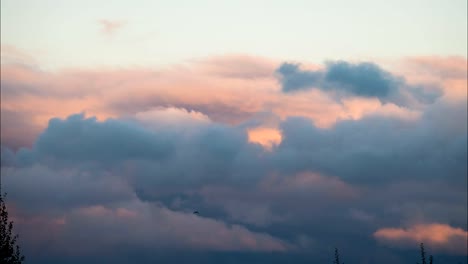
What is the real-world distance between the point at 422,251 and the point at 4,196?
133 meters

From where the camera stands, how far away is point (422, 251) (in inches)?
7338

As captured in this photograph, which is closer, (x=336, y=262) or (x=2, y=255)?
(x=2, y=255)

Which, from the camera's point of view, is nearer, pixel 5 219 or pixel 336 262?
pixel 5 219

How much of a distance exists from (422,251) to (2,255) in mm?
135432

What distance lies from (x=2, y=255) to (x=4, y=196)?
21.9 feet

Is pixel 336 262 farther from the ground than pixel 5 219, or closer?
farther from the ground

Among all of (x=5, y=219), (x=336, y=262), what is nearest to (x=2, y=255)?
(x=5, y=219)

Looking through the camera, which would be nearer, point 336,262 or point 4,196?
point 4,196

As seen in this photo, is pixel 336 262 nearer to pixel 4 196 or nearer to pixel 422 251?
pixel 422 251

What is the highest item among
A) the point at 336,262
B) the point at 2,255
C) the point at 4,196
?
the point at 336,262

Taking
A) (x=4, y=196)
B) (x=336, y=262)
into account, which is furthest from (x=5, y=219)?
Answer: (x=336, y=262)

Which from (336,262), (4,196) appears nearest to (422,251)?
(336,262)

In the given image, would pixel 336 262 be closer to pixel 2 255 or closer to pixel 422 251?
pixel 422 251

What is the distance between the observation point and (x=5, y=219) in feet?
238
